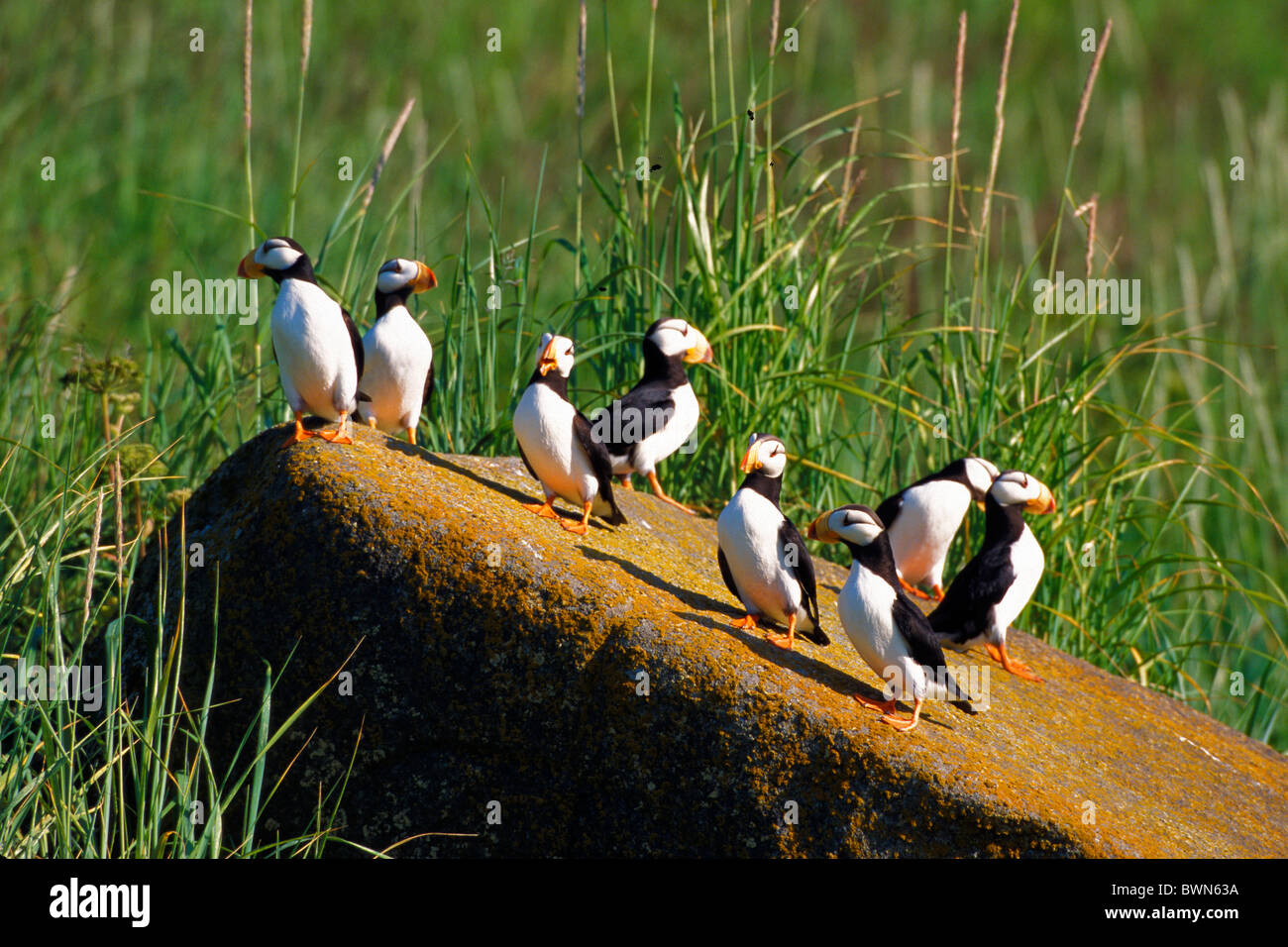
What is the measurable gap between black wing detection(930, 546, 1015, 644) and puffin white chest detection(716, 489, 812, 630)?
80 centimetres

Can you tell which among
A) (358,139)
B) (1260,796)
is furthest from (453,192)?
(1260,796)

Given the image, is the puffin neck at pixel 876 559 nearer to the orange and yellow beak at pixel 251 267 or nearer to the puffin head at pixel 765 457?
the puffin head at pixel 765 457

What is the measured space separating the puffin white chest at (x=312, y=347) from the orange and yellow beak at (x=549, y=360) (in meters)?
0.59

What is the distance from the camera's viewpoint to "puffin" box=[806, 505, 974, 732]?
12.2 feet

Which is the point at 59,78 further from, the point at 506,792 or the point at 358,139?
the point at 506,792

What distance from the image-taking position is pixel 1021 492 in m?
4.64

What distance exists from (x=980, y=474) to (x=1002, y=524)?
24 cm

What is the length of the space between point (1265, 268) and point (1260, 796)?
268 inches

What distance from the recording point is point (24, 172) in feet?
28.6

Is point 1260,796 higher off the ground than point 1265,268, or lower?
lower

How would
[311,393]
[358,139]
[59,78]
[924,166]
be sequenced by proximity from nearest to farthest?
[311,393] → [59,78] → [358,139] → [924,166]

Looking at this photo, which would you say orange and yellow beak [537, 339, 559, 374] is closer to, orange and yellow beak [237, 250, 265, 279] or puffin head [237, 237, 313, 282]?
puffin head [237, 237, 313, 282]

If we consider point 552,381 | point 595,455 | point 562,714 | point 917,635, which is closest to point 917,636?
point 917,635
